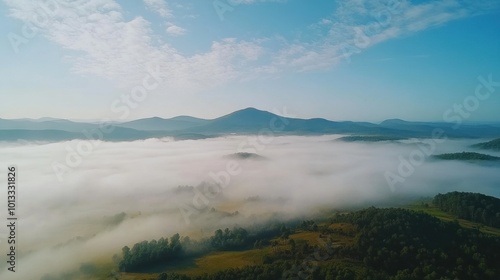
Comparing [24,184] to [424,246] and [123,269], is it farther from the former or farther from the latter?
[424,246]

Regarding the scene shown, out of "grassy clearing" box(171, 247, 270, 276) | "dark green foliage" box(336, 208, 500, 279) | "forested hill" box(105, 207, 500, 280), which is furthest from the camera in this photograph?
"grassy clearing" box(171, 247, 270, 276)

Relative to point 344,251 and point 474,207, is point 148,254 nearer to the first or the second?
point 344,251

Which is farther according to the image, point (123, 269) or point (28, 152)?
point (28, 152)

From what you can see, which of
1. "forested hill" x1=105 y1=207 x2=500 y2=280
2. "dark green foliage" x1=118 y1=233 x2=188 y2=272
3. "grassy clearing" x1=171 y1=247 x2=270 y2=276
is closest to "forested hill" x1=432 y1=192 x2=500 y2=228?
"forested hill" x1=105 y1=207 x2=500 y2=280

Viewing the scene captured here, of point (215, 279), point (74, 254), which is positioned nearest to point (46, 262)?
point (74, 254)

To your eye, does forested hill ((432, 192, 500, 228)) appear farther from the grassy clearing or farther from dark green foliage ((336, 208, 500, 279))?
the grassy clearing

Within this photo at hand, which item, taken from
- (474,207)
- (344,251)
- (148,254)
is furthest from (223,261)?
(474,207)

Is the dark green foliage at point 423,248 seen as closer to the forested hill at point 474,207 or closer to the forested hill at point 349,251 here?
the forested hill at point 349,251

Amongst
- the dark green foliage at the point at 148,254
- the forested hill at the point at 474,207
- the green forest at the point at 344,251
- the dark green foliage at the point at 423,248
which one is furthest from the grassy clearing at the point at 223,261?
the forested hill at the point at 474,207
